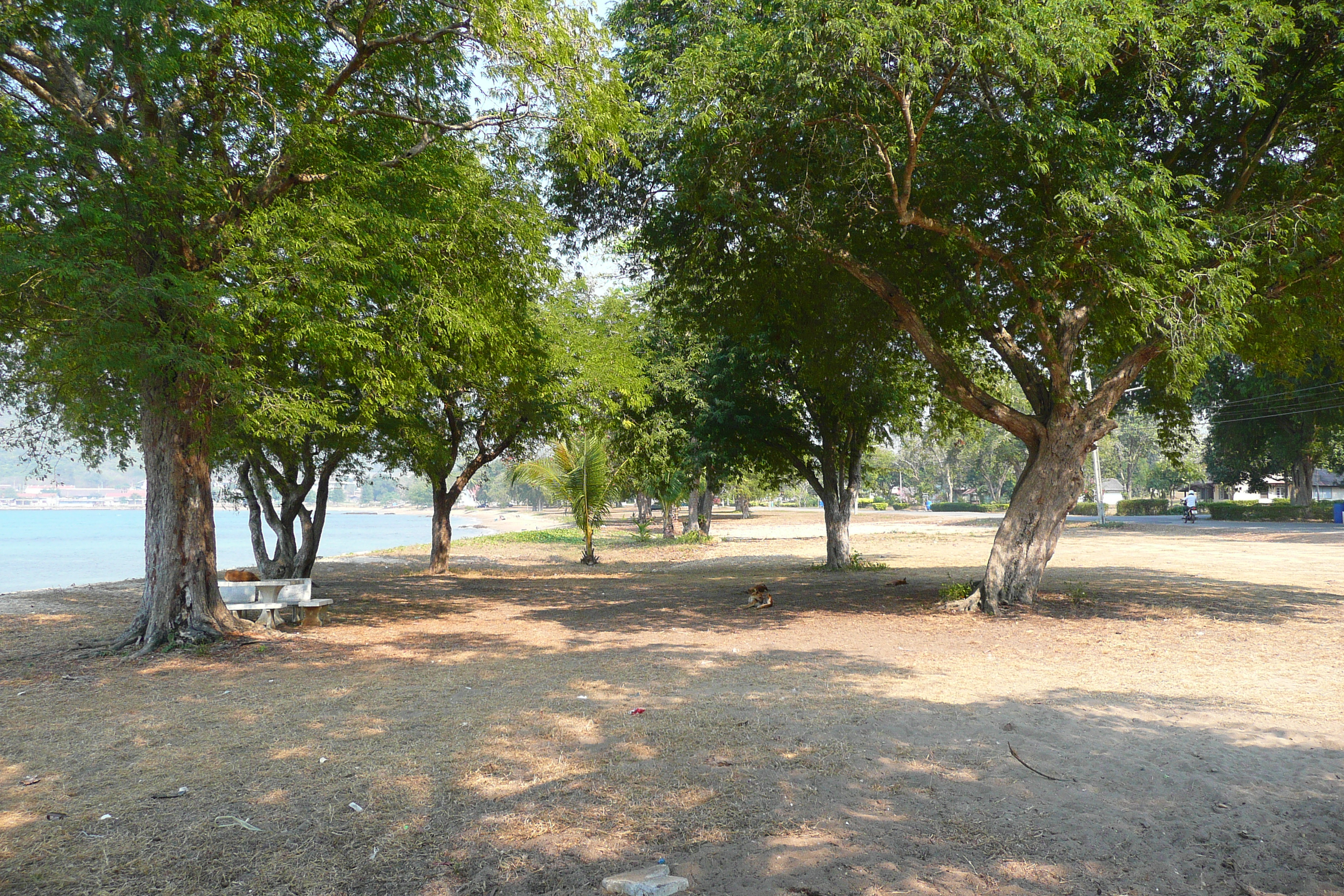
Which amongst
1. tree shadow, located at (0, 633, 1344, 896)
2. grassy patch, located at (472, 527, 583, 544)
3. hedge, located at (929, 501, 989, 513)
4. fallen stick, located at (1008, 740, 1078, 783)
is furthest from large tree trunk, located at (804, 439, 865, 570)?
hedge, located at (929, 501, 989, 513)

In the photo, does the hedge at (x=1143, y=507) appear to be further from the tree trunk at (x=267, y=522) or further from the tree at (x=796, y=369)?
the tree trunk at (x=267, y=522)

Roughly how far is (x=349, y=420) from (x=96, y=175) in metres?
6.00

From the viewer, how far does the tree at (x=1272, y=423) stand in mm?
38562

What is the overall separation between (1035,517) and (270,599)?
10.6m

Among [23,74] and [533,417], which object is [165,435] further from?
[533,417]

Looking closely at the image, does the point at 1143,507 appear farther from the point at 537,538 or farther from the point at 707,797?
the point at 707,797

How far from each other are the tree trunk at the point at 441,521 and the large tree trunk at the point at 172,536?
9.37m

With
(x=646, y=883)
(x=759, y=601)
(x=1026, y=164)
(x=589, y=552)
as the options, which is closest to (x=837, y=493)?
(x=759, y=601)

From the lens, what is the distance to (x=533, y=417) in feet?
56.9

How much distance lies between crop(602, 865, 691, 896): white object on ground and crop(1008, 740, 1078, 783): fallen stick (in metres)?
2.38

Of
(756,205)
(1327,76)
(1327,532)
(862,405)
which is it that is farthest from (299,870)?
(1327,532)

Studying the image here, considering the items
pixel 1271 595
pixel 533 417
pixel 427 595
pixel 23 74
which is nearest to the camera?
pixel 23 74

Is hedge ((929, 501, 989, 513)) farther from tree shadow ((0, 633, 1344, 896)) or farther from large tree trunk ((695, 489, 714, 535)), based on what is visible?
tree shadow ((0, 633, 1344, 896))

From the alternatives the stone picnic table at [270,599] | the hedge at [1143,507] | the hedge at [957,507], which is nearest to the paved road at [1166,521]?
the hedge at [1143,507]
